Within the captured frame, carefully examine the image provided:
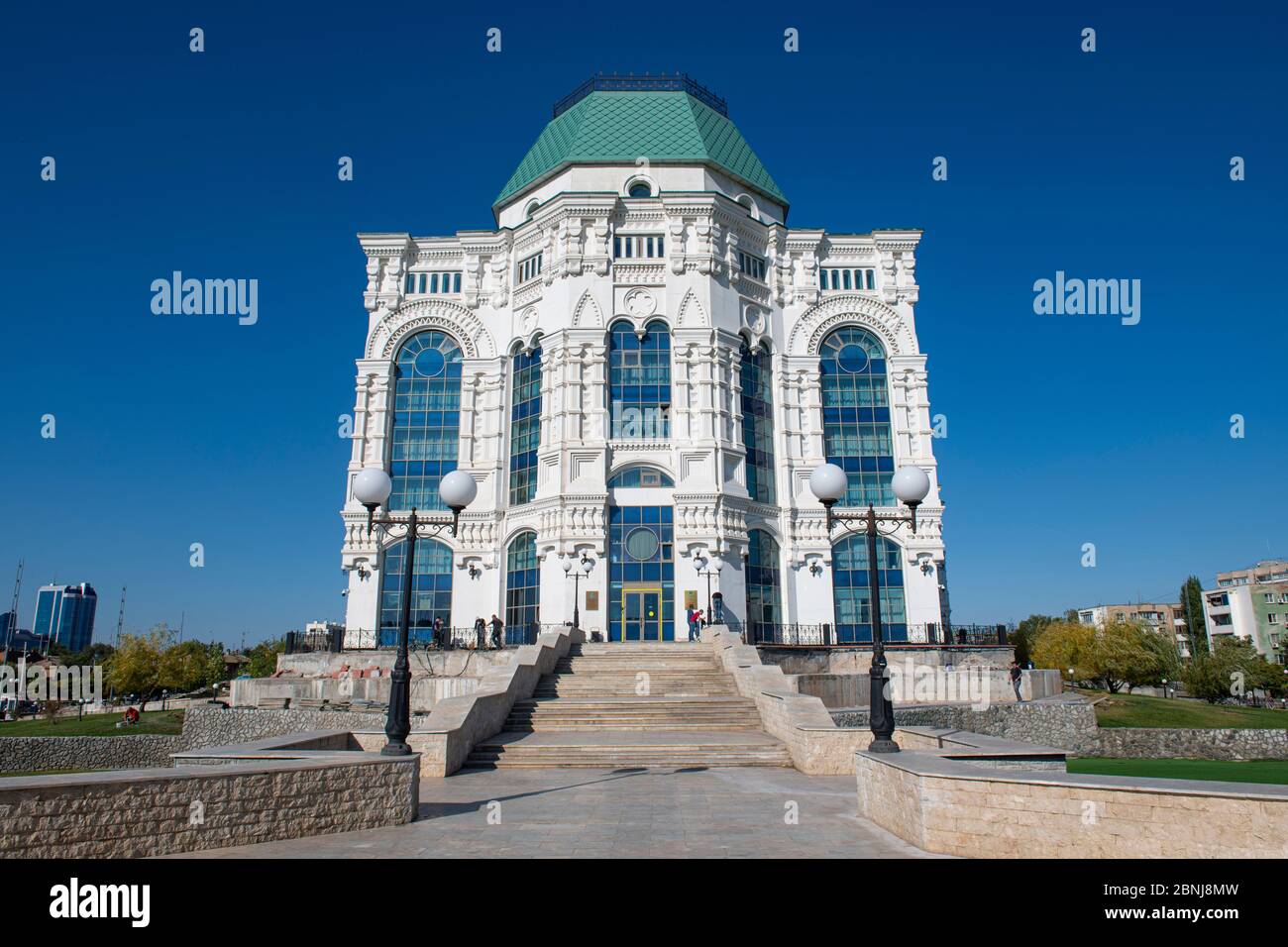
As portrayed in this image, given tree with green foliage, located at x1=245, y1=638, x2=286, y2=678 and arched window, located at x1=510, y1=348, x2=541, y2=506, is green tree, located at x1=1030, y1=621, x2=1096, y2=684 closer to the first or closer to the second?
arched window, located at x1=510, y1=348, x2=541, y2=506

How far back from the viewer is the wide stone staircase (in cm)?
1703

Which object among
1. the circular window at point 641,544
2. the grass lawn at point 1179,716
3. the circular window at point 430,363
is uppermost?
the circular window at point 430,363

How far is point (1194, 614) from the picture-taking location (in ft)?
278

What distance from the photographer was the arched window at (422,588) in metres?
40.4

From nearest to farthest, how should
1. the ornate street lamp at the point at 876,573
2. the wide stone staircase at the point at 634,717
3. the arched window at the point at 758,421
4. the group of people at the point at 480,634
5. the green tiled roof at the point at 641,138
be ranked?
the ornate street lamp at the point at 876,573 → the wide stone staircase at the point at 634,717 → the group of people at the point at 480,634 → the arched window at the point at 758,421 → the green tiled roof at the point at 641,138

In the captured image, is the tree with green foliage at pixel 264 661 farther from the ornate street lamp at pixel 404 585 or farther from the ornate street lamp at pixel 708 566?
the ornate street lamp at pixel 404 585

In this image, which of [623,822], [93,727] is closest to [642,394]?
[623,822]

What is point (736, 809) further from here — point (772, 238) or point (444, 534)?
point (772, 238)

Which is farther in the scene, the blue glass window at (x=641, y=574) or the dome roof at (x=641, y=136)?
the dome roof at (x=641, y=136)

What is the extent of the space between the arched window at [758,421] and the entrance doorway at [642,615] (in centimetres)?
768

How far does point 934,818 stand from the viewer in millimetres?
8805

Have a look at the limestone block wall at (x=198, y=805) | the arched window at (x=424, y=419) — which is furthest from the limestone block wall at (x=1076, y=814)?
the arched window at (x=424, y=419)
